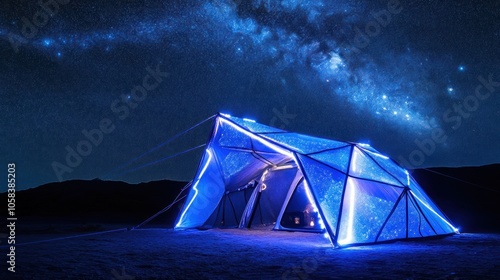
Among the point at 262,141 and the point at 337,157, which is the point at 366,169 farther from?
the point at 262,141

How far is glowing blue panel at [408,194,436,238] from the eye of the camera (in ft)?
32.7

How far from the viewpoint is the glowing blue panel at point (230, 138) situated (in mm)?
11979

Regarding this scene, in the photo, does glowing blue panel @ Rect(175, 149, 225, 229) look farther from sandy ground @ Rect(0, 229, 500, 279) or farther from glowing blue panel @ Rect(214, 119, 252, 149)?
sandy ground @ Rect(0, 229, 500, 279)

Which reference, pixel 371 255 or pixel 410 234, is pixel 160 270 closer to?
pixel 371 255

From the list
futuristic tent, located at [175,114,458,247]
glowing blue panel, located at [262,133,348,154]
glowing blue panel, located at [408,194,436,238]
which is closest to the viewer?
futuristic tent, located at [175,114,458,247]

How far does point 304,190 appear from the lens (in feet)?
41.5

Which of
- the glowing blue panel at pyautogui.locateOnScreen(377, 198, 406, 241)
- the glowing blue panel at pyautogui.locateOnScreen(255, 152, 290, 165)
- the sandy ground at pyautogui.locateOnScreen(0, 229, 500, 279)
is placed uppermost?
the glowing blue panel at pyautogui.locateOnScreen(255, 152, 290, 165)

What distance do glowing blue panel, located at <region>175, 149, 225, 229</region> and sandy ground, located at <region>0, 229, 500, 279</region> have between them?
490 cm

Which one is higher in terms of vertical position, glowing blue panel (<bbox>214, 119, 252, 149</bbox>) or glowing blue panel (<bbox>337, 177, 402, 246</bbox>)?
glowing blue panel (<bbox>214, 119, 252, 149</bbox>)

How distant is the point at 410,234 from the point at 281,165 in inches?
197

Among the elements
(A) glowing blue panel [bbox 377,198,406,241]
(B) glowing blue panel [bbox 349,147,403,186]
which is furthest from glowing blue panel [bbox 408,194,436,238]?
(B) glowing blue panel [bbox 349,147,403,186]

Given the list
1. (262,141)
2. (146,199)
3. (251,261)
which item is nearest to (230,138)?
(262,141)

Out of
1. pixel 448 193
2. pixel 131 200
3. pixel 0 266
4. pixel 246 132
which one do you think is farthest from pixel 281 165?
pixel 131 200

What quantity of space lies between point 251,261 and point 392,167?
696 centimetres
